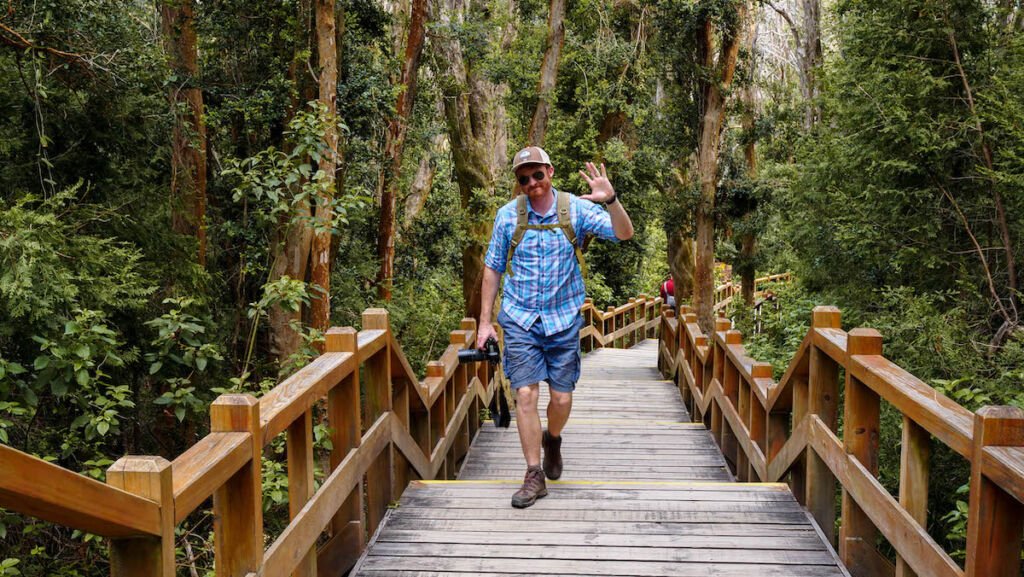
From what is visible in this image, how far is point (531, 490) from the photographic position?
4.57 metres

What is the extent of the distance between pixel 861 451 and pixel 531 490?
5.42 feet

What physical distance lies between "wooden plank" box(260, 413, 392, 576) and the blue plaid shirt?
953 millimetres

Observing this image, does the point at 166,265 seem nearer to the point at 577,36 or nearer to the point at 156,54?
the point at 156,54

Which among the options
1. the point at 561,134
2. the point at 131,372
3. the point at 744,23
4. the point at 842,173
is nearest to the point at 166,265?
the point at 131,372

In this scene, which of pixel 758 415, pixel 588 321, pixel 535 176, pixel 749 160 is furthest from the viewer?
pixel 588 321

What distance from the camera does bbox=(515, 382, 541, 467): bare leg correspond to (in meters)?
4.73

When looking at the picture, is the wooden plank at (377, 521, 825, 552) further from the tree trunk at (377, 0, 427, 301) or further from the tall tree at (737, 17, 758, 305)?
the tall tree at (737, 17, 758, 305)

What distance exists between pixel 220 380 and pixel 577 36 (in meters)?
8.61

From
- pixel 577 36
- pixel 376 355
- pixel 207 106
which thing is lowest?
pixel 376 355

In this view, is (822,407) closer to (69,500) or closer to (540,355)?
(540,355)

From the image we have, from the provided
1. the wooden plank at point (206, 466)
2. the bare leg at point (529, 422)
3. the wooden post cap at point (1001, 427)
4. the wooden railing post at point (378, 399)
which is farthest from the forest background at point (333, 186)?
the wooden plank at point (206, 466)

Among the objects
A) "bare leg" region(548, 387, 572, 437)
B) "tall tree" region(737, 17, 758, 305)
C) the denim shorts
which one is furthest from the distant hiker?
the denim shorts

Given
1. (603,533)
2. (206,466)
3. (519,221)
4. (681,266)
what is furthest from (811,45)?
(206,466)

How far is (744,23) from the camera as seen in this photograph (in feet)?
45.8
